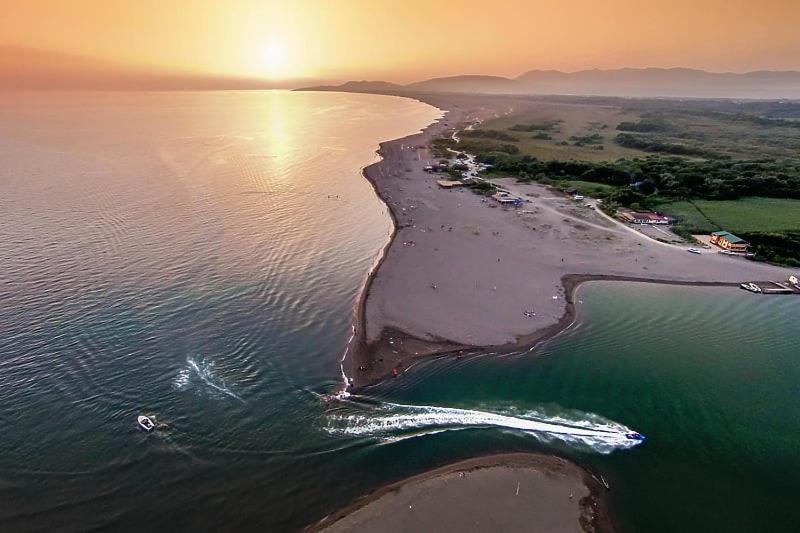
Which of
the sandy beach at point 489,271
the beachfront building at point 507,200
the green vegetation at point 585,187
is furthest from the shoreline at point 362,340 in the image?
the green vegetation at point 585,187

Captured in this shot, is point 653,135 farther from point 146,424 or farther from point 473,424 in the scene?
point 146,424

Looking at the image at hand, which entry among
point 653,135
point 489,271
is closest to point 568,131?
point 653,135

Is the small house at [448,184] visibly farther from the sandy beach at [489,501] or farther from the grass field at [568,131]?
the sandy beach at [489,501]

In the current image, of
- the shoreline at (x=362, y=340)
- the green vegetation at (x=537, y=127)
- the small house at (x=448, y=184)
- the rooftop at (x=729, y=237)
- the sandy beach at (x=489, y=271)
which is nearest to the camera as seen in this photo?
the shoreline at (x=362, y=340)

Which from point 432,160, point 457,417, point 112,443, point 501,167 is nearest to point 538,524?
point 457,417

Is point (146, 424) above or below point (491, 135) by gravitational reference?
below

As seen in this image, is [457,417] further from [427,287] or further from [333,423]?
[427,287]

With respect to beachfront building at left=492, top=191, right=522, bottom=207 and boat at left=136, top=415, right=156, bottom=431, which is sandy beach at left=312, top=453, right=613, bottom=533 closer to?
boat at left=136, top=415, right=156, bottom=431
